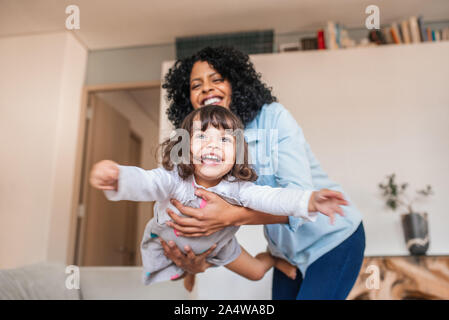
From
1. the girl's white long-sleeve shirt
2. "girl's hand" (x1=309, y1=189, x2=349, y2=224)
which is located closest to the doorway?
the girl's white long-sleeve shirt

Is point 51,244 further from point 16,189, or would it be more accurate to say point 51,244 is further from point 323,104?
point 323,104

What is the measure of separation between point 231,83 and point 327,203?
1.25 feet

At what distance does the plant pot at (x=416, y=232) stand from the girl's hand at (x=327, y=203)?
1.70ft

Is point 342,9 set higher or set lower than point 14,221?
higher

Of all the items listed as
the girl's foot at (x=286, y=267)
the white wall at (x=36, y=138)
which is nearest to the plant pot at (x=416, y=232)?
the girl's foot at (x=286, y=267)

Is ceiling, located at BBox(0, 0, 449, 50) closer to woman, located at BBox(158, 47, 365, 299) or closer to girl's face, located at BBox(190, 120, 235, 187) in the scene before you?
woman, located at BBox(158, 47, 365, 299)

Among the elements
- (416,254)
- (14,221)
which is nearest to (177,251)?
(14,221)

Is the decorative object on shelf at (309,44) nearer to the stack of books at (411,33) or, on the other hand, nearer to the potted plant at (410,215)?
the stack of books at (411,33)

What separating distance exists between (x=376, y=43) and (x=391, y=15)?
9 cm

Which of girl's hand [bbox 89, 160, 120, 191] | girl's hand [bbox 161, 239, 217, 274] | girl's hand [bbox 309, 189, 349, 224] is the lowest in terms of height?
girl's hand [bbox 161, 239, 217, 274]

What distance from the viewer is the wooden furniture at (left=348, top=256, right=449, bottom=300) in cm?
88

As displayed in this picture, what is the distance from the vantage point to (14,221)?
889mm

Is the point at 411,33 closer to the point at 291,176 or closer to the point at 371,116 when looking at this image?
the point at 371,116

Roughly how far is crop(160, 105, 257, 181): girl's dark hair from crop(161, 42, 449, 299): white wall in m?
0.20
